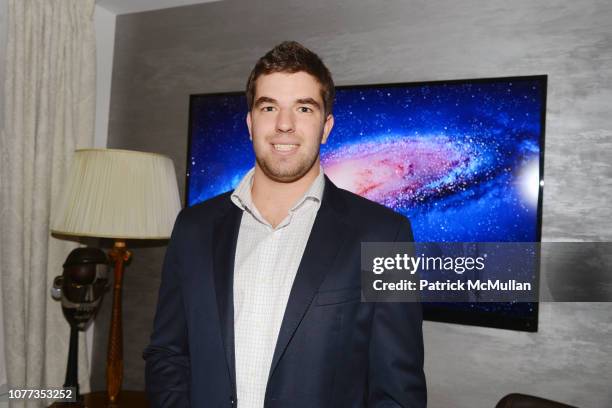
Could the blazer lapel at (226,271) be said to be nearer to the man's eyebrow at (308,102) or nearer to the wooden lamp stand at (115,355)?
the man's eyebrow at (308,102)

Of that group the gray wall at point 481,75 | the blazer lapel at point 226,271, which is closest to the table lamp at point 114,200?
the gray wall at point 481,75

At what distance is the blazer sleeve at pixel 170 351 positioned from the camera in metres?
1.38

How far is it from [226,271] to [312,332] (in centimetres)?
27

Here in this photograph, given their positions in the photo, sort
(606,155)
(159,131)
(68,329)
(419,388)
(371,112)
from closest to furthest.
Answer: (419,388)
(606,155)
(371,112)
(68,329)
(159,131)

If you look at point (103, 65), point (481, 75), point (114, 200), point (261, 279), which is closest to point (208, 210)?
point (261, 279)

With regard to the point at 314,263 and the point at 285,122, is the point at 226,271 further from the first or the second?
the point at 285,122

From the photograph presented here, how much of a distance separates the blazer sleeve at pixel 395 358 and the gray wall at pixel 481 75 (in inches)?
50.7

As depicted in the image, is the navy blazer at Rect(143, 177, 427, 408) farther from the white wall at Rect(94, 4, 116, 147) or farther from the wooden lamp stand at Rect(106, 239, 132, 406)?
the white wall at Rect(94, 4, 116, 147)

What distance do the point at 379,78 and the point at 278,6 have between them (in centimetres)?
74

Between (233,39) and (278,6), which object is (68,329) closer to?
(233,39)

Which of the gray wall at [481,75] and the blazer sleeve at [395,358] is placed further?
the gray wall at [481,75]

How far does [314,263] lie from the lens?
1.31 m

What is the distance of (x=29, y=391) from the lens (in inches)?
107

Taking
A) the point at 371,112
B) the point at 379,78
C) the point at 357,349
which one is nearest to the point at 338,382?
the point at 357,349
